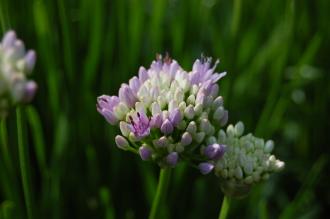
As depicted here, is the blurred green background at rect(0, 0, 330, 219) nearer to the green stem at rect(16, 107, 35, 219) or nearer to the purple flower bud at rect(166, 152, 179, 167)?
the green stem at rect(16, 107, 35, 219)

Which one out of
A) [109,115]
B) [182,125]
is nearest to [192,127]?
[182,125]

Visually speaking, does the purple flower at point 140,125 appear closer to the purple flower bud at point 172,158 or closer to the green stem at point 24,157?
the purple flower bud at point 172,158

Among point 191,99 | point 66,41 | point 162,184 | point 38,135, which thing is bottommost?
point 162,184

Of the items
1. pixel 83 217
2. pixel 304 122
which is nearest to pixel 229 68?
pixel 304 122

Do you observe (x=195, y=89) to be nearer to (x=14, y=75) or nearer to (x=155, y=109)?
(x=155, y=109)

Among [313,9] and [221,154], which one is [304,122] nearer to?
[313,9]

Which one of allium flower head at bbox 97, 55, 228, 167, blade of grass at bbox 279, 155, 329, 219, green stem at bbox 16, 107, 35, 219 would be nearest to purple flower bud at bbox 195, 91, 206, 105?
allium flower head at bbox 97, 55, 228, 167

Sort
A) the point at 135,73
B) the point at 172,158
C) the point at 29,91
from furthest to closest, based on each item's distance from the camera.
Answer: the point at 135,73, the point at 172,158, the point at 29,91
